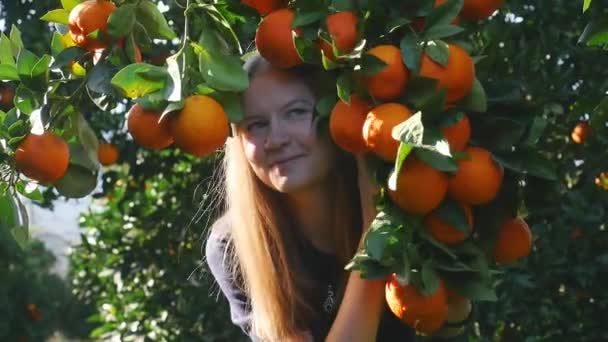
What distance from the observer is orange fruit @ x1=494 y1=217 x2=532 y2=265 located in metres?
1.36

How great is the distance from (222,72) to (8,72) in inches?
10.7

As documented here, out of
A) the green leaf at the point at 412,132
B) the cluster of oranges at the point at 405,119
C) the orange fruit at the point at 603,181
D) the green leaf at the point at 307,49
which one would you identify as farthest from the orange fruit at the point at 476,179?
the orange fruit at the point at 603,181

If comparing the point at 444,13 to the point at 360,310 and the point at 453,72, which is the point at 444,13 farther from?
the point at 360,310

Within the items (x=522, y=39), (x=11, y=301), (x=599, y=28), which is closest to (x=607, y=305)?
(x=522, y=39)

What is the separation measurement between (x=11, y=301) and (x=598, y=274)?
3.54 metres

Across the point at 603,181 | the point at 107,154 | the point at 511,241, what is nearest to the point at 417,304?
the point at 511,241

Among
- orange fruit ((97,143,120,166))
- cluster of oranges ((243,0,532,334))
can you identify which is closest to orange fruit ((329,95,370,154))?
cluster of oranges ((243,0,532,334))

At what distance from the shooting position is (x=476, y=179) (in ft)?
4.04

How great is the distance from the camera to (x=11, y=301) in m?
5.55

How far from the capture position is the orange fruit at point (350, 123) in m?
1.26

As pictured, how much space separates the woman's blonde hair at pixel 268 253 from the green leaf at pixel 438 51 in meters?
0.62

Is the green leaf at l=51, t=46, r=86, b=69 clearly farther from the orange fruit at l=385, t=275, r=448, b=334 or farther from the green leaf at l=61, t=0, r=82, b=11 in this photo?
the orange fruit at l=385, t=275, r=448, b=334

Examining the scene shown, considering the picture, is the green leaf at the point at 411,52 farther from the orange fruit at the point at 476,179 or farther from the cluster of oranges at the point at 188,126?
the cluster of oranges at the point at 188,126

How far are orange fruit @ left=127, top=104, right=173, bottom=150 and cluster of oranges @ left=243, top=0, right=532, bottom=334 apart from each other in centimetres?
15
